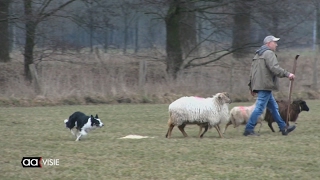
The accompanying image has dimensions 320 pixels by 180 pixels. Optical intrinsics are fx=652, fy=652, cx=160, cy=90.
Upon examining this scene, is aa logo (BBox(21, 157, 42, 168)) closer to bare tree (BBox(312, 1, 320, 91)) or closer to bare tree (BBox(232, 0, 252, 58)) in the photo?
bare tree (BBox(232, 0, 252, 58))

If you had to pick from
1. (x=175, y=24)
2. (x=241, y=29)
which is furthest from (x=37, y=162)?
(x=175, y=24)

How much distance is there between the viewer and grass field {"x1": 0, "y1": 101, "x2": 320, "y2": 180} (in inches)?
346

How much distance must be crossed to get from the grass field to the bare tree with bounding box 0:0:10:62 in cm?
936

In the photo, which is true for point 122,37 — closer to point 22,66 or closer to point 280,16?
point 22,66

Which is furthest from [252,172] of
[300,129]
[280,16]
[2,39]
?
[2,39]

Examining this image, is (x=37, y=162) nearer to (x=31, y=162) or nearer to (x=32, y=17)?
(x=31, y=162)

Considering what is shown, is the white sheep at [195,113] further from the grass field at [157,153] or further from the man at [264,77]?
the man at [264,77]

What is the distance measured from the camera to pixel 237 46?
25.7m

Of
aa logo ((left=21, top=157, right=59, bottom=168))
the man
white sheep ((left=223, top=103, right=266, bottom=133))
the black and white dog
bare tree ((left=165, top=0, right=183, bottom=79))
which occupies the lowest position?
aa logo ((left=21, top=157, right=59, bottom=168))

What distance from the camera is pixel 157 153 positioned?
1038cm

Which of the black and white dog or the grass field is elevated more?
the black and white dog

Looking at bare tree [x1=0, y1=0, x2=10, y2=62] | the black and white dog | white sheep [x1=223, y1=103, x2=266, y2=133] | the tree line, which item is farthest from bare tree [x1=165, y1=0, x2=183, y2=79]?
the black and white dog

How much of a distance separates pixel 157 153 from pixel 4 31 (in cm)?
1606

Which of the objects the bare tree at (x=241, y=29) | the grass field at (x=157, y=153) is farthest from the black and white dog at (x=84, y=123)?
the bare tree at (x=241, y=29)
